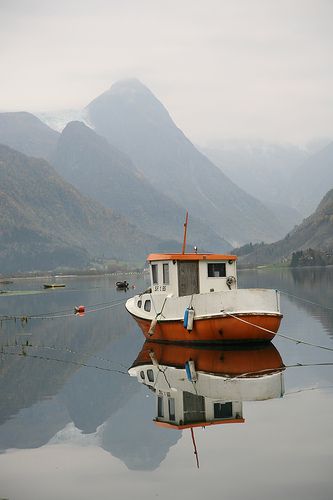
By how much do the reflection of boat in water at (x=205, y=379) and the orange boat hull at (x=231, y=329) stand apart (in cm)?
58

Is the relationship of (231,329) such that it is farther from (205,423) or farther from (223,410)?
(205,423)

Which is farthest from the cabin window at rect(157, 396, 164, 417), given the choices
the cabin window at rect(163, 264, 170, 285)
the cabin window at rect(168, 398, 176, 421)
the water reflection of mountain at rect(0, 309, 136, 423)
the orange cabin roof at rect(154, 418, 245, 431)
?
the cabin window at rect(163, 264, 170, 285)

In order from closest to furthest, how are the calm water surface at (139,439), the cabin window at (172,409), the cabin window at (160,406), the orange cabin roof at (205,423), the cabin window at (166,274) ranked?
the calm water surface at (139,439)
the orange cabin roof at (205,423)
the cabin window at (172,409)
the cabin window at (160,406)
the cabin window at (166,274)

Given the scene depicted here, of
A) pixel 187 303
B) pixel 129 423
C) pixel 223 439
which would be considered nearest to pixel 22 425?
pixel 129 423

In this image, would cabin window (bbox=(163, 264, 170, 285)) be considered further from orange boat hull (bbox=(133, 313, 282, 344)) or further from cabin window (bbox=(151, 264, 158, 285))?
orange boat hull (bbox=(133, 313, 282, 344))

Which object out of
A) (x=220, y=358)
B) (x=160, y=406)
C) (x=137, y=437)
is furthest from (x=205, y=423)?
(x=220, y=358)

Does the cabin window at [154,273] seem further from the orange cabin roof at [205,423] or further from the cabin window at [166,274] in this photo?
the orange cabin roof at [205,423]

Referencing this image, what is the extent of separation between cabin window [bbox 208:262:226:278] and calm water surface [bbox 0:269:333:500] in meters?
5.45

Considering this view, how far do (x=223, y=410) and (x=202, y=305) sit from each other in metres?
13.8

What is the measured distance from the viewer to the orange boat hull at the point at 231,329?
40000mm

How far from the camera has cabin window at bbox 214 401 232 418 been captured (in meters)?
26.0

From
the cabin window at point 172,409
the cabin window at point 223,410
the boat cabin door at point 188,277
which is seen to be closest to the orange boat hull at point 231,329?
the boat cabin door at point 188,277

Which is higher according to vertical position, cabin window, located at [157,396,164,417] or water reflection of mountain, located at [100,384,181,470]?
cabin window, located at [157,396,164,417]

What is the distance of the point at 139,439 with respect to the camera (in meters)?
24.2
